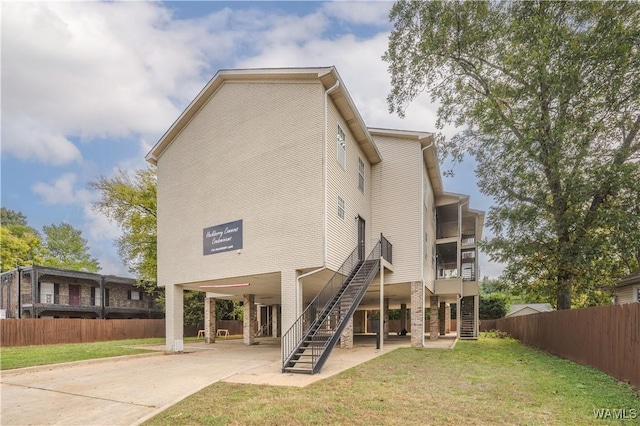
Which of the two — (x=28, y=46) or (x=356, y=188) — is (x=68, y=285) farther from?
(x=356, y=188)

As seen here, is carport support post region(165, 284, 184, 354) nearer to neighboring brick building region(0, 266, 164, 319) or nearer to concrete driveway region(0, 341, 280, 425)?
concrete driveway region(0, 341, 280, 425)

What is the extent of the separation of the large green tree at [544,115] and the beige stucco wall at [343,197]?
5.27 m

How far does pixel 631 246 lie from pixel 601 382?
7028 millimetres

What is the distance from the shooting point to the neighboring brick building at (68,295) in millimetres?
30438

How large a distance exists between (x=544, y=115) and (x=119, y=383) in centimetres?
1641

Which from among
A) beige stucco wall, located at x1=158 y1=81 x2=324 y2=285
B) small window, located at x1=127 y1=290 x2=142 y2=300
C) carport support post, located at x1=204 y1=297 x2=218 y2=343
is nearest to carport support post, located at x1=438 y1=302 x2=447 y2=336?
carport support post, located at x1=204 y1=297 x2=218 y2=343

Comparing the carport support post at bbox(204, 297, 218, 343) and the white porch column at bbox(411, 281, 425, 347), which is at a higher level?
the white porch column at bbox(411, 281, 425, 347)

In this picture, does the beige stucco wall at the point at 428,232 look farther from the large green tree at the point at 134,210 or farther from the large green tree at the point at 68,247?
the large green tree at the point at 68,247

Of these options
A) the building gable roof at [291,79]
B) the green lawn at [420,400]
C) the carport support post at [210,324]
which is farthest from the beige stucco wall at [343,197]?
the carport support post at [210,324]

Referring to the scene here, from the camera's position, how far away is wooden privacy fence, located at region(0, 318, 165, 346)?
20.6 meters

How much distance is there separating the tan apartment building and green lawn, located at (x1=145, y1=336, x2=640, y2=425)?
234 cm

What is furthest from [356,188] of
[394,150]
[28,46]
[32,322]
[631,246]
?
[32,322]

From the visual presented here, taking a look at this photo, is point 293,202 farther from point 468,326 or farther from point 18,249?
point 18,249

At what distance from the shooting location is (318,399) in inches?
260
